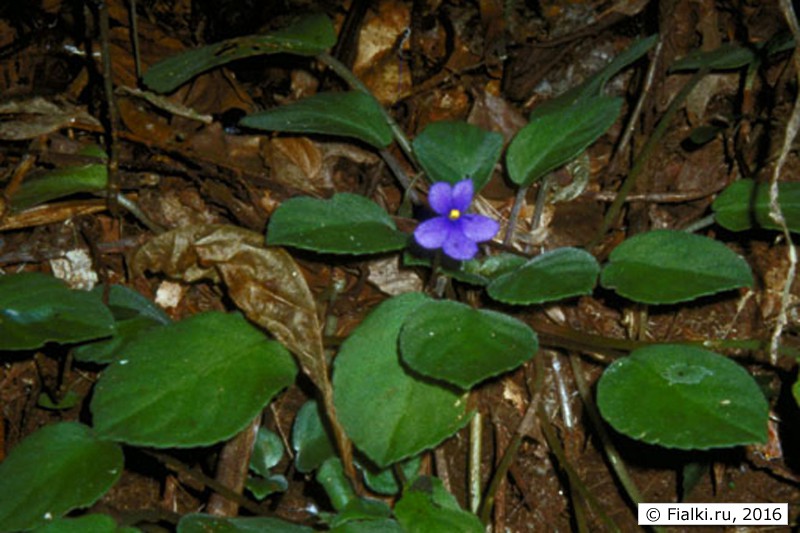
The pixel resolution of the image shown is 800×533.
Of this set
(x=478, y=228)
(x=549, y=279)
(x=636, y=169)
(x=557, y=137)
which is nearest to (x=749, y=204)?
(x=636, y=169)

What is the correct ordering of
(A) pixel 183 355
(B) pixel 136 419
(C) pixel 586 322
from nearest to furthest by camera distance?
1. (B) pixel 136 419
2. (A) pixel 183 355
3. (C) pixel 586 322

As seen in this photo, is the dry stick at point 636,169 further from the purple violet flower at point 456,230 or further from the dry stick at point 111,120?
the dry stick at point 111,120

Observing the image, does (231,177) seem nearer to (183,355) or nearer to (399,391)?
(183,355)

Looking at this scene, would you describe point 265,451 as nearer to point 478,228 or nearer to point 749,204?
point 478,228

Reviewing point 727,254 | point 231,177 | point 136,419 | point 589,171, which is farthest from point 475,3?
point 136,419

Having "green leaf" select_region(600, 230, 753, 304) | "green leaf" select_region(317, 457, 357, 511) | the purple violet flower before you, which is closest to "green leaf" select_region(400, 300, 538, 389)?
the purple violet flower

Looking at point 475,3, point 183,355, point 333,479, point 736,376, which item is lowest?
point 333,479

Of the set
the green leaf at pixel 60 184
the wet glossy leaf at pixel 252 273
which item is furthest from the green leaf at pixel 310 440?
the green leaf at pixel 60 184

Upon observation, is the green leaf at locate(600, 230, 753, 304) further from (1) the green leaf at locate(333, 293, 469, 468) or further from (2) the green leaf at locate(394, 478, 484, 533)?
(2) the green leaf at locate(394, 478, 484, 533)
